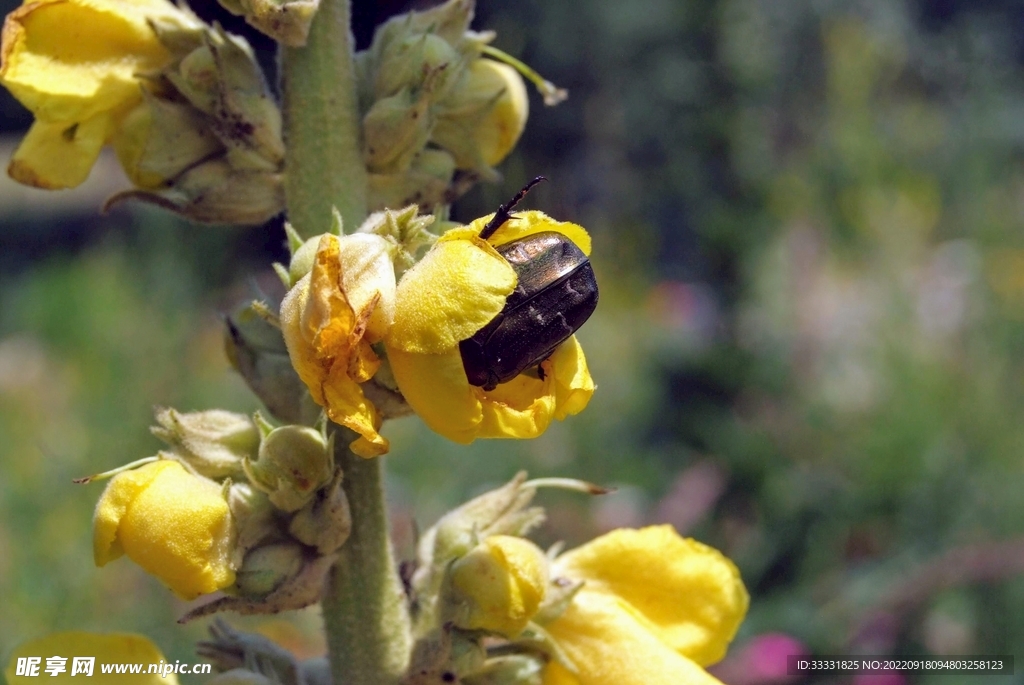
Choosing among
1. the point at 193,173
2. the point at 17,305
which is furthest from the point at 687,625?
the point at 17,305

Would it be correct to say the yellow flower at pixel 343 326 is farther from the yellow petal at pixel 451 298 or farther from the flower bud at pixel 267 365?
the flower bud at pixel 267 365

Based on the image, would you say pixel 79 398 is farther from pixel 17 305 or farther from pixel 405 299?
pixel 405 299

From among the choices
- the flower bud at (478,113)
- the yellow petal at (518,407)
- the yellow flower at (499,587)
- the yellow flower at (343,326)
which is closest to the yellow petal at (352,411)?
the yellow flower at (343,326)

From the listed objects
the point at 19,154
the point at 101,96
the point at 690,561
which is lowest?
the point at 690,561

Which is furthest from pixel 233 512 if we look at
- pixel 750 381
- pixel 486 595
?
pixel 750 381

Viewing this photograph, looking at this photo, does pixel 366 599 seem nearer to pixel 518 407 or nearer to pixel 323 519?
pixel 323 519
